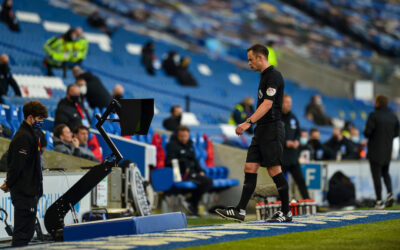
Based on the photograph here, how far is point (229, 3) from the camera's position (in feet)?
93.2

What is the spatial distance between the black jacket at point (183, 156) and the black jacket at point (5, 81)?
2.91 meters

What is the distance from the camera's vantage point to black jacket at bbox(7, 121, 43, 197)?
727cm

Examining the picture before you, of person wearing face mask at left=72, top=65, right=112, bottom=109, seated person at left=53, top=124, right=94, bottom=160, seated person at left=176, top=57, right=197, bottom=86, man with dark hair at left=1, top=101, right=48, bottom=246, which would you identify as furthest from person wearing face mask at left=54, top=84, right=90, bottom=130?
seated person at left=176, top=57, right=197, bottom=86

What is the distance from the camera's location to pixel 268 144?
7.57 m

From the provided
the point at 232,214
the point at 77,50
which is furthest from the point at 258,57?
the point at 77,50

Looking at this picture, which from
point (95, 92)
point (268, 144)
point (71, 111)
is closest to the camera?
point (268, 144)

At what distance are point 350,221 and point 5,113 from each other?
5460 millimetres

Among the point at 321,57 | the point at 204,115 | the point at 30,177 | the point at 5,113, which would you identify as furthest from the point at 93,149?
the point at 321,57

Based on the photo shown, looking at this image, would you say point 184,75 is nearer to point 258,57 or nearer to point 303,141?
point 303,141

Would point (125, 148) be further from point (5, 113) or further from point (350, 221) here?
point (350, 221)

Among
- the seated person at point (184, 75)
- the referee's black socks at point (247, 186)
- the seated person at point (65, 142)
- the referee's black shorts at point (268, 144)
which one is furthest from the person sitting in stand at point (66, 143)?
the seated person at point (184, 75)

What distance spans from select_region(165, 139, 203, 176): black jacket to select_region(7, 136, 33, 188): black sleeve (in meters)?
4.95

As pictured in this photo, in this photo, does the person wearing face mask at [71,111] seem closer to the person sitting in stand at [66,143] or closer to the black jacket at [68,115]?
the black jacket at [68,115]

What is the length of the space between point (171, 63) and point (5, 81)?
8001 millimetres
